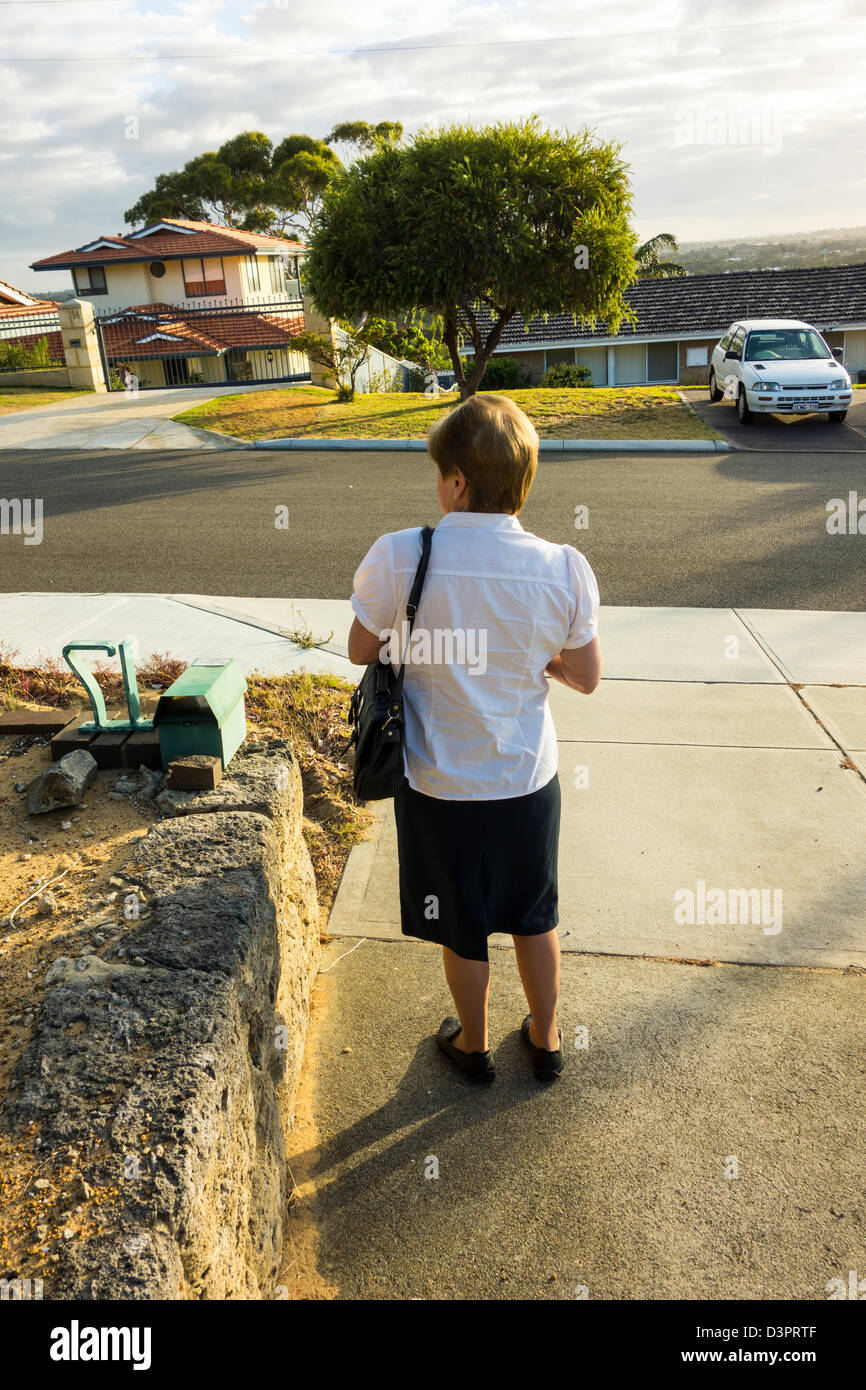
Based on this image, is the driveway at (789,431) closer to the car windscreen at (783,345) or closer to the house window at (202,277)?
the car windscreen at (783,345)

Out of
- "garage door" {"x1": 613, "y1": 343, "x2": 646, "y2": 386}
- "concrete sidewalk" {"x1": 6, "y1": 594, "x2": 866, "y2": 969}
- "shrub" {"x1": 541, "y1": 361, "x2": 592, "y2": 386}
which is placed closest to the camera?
"concrete sidewalk" {"x1": 6, "y1": 594, "x2": 866, "y2": 969}

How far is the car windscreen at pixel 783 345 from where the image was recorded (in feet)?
55.4

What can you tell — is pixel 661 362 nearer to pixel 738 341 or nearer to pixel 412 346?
pixel 412 346

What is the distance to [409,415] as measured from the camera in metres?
17.0

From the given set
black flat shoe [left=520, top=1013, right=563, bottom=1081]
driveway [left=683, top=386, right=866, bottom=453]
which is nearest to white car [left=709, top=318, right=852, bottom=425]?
driveway [left=683, top=386, right=866, bottom=453]

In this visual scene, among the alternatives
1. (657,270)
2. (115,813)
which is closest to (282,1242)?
(115,813)

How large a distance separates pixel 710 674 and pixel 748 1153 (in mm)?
3611

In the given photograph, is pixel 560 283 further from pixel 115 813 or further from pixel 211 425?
pixel 115 813

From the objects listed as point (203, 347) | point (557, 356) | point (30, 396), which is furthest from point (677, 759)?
point (557, 356)

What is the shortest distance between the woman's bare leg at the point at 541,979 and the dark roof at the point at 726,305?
34.3 m

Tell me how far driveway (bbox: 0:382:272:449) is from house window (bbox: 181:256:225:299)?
2449cm

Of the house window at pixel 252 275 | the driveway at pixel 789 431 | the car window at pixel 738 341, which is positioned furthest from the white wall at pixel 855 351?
the house window at pixel 252 275

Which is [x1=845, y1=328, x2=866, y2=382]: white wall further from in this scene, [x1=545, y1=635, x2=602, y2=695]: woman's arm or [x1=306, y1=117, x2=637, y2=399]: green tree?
[x1=545, y1=635, x2=602, y2=695]: woman's arm

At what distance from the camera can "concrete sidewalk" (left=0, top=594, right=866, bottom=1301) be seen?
246 centimetres
